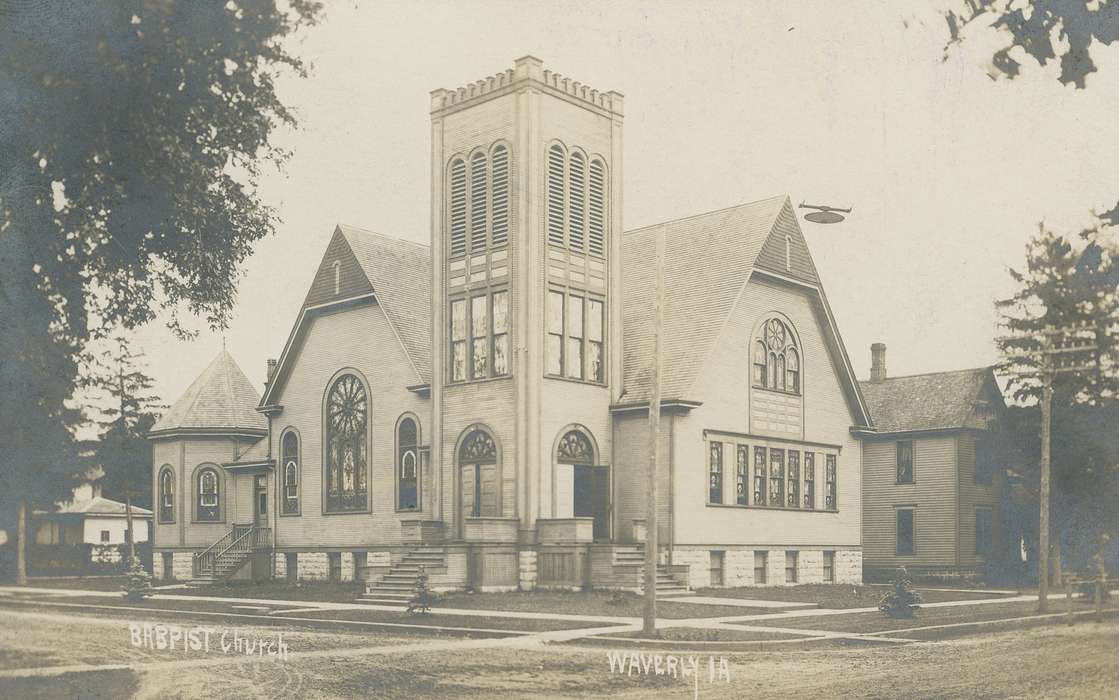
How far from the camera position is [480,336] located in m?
23.9

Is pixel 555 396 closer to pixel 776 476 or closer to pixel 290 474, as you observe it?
pixel 290 474

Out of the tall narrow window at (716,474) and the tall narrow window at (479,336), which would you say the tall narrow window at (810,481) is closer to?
the tall narrow window at (716,474)

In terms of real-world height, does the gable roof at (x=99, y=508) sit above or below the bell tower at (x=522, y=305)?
below

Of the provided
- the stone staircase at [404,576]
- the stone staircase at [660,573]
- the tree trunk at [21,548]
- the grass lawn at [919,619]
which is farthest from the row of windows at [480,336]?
the tree trunk at [21,548]

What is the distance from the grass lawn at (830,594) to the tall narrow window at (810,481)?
2.40m

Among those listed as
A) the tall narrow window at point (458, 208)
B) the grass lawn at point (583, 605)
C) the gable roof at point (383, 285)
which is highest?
the tall narrow window at point (458, 208)

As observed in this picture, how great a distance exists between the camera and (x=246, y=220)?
12773mm

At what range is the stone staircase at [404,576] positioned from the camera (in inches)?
766

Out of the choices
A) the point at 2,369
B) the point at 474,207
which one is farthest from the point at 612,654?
the point at 474,207

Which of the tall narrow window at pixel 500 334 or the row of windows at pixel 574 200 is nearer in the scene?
the row of windows at pixel 574 200

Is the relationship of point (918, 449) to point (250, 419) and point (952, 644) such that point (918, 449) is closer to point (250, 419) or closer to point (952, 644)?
point (952, 644)

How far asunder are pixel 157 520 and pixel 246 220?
11.6ft

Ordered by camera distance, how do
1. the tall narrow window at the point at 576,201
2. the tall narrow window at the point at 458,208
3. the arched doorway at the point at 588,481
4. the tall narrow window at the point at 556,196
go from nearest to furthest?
the tall narrow window at the point at 458,208 → the tall narrow window at the point at 556,196 → the tall narrow window at the point at 576,201 → the arched doorway at the point at 588,481

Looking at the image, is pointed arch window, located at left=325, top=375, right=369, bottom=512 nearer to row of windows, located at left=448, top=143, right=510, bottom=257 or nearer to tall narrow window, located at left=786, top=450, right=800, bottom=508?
row of windows, located at left=448, top=143, right=510, bottom=257
